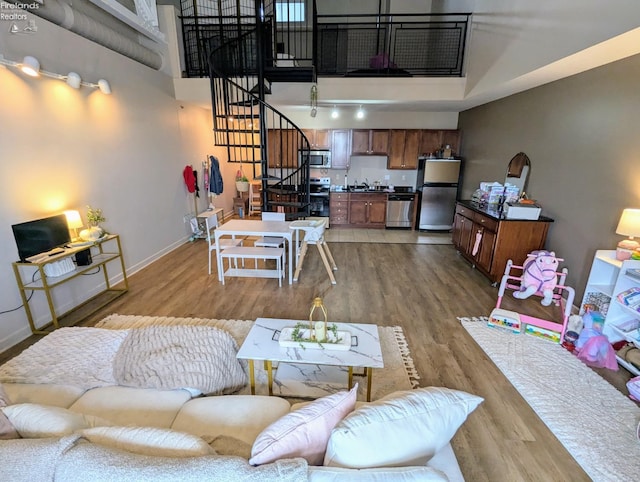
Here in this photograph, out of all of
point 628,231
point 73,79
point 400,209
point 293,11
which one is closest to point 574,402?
point 628,231

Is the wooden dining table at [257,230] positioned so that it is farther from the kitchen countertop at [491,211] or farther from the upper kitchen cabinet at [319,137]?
the upper kitchen cabinet at [319,137]

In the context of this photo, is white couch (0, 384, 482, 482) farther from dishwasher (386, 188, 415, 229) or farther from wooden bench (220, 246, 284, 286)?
dishwasher (386, 188, 415, 229)

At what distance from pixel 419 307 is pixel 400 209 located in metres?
3.84

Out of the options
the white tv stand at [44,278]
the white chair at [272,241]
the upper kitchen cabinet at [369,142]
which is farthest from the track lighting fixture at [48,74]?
the upper kitchen cabinet at [369,142]

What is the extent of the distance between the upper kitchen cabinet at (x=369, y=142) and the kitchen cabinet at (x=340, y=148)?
11 centimetres

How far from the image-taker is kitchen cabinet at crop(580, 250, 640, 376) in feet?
8.59

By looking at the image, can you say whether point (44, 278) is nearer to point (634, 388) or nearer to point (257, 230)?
point (257, 230)

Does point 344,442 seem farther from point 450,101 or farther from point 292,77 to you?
point 450,101

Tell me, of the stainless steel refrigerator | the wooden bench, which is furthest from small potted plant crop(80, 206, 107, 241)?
the stainless steel refrigerator

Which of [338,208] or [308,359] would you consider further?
[338,208]

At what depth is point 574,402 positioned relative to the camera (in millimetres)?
2250

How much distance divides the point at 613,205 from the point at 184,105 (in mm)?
6444

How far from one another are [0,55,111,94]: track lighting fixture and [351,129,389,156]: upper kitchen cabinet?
15.5ft

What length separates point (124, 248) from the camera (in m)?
4.34
